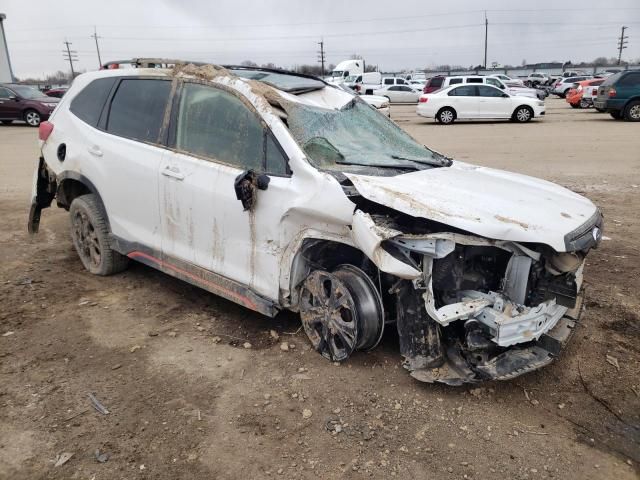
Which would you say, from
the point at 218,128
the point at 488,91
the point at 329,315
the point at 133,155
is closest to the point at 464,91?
the point at 488,91

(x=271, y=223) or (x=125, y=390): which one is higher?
(x=271, y=223)

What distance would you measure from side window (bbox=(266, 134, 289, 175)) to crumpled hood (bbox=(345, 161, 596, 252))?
45cm

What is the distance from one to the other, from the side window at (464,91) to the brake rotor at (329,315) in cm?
1770

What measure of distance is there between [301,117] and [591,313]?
271cm

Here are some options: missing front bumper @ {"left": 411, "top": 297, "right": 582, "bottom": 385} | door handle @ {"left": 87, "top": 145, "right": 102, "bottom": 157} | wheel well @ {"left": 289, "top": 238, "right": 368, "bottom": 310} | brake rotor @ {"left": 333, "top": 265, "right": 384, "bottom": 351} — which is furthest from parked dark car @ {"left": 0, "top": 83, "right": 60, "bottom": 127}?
missing front bumper @ {"left": 411, "top": 297, "right": 582, "bottom": 385}

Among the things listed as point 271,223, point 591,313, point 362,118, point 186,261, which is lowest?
point 591,313

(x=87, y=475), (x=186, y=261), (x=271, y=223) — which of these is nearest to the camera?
(x=87, y=475)

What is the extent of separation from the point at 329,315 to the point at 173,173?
1567 millimetres

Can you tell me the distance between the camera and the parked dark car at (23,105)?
19766mm

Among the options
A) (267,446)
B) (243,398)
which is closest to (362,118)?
(243,398)

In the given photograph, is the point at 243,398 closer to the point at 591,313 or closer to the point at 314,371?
the point at 314,371

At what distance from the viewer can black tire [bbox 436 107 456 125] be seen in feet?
64.5

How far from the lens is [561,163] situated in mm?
→ 10258

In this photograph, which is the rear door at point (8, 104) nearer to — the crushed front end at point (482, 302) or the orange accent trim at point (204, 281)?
the orange accent trim at point (204, 281)
